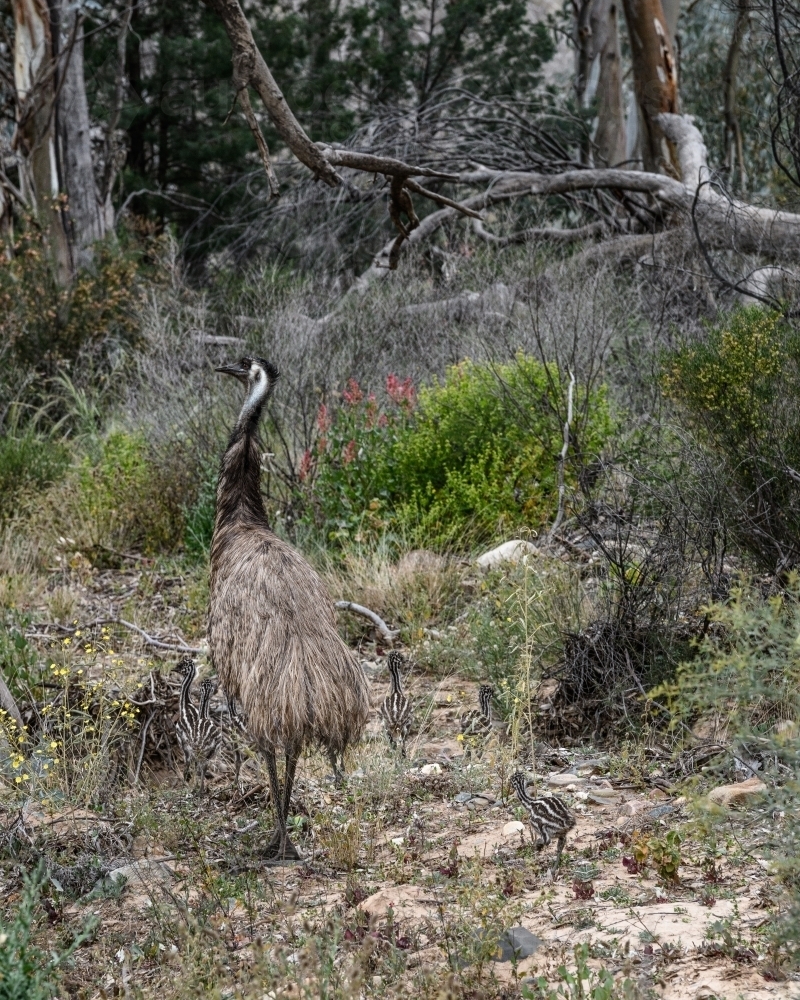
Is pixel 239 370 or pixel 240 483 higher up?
pixel 239 370

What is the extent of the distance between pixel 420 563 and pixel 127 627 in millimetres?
1882

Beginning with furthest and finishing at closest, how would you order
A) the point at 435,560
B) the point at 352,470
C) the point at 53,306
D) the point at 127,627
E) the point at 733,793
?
1. the point at 53,306
2. the point at 352,470
3. the point at 435,560
4. the point at 127,627
5. the point at 733,793

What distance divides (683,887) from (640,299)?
23.6 ft

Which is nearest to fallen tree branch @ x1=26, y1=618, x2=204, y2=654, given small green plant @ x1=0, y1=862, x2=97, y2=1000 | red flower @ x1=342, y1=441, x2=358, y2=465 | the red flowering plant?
the red flowering plant

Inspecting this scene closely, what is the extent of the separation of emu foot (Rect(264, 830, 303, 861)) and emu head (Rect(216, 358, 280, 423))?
68.3 inches

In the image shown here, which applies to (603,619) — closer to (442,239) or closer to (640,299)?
(640,299)

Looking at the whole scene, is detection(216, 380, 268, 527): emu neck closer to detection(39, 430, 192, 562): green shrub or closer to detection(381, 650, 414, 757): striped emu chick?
detection(381, 650, 414, 757): striped emu chick

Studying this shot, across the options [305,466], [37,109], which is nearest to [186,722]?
[305,466]

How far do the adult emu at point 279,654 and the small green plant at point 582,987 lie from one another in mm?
1283

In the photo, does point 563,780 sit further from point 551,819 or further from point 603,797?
point 551,819

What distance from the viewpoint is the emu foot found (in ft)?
14.7

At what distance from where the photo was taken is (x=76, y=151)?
13602 millimetres

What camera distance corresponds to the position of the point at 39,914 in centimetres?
408

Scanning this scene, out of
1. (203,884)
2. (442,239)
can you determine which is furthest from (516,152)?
(203,884)
